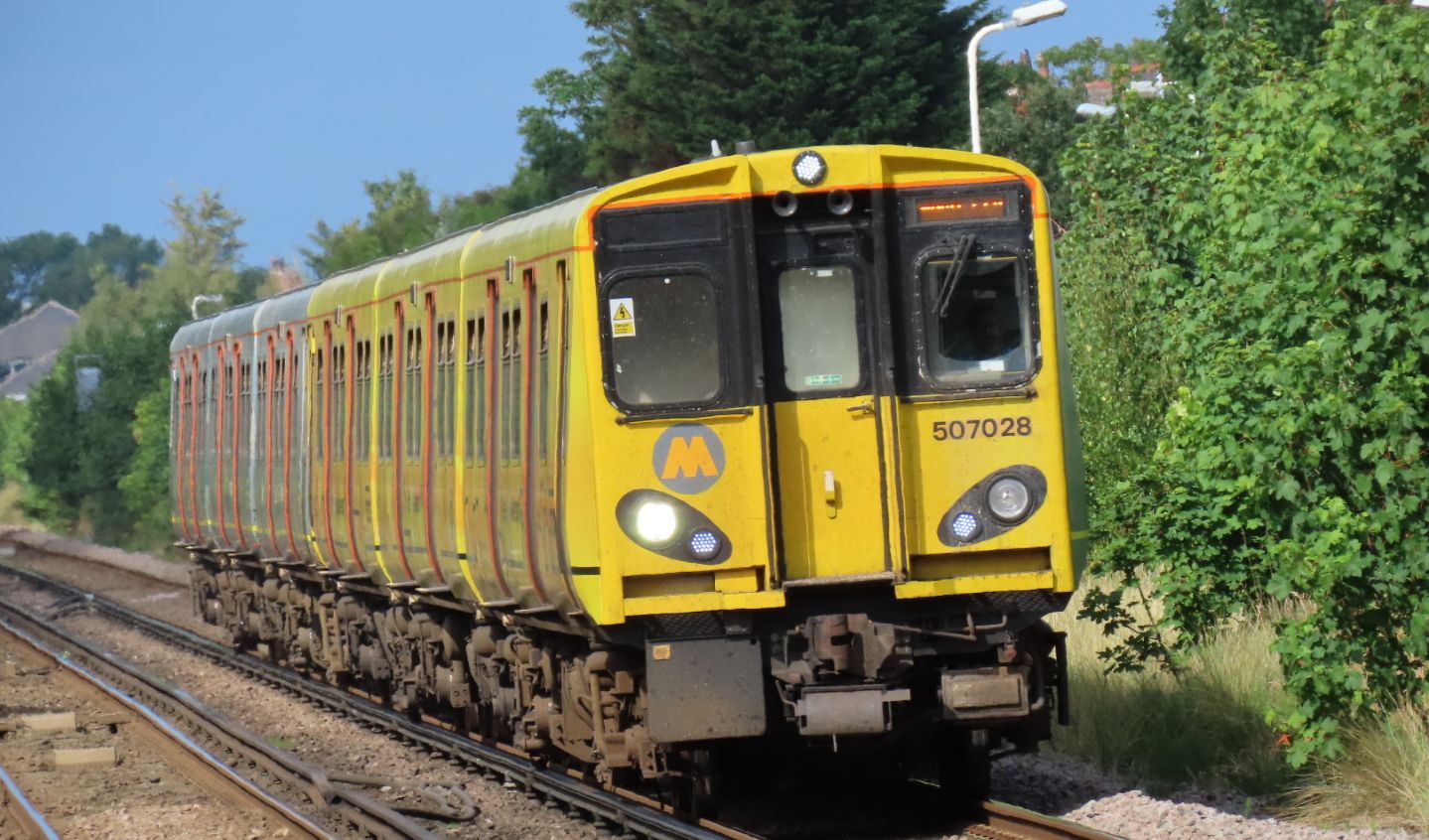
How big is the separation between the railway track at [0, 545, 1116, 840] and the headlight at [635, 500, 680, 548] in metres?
1.38

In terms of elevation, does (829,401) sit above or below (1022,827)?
above

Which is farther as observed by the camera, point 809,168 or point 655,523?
point 809,168

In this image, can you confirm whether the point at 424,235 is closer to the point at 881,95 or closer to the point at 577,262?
the point at 881,95

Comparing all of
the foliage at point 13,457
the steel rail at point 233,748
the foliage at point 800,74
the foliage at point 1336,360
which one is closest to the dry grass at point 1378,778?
the foliage at point 1336,360

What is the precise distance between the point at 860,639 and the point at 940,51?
33.8 m

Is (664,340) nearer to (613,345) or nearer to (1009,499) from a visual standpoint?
(613,345)

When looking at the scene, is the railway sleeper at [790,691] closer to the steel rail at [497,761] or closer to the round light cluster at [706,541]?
the steel rail at [497,761]

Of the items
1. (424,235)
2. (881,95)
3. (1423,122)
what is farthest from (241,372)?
(424,235)

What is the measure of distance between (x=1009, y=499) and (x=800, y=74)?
31.8m

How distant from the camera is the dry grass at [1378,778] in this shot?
10.2 meters

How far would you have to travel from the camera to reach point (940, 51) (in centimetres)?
4284

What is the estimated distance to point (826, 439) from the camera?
1041 cm

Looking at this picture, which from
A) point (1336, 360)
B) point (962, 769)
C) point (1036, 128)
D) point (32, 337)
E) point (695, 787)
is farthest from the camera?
point (32, 337)

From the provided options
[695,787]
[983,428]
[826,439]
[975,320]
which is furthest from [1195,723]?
[826,439]
